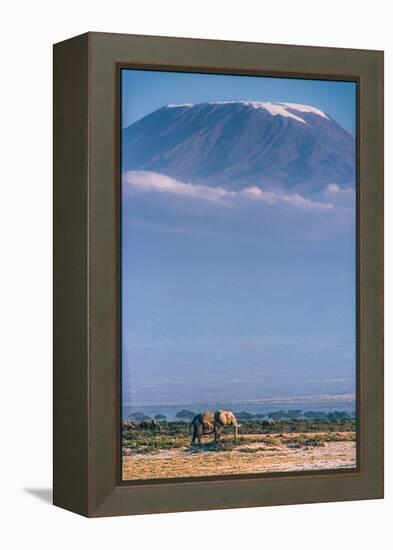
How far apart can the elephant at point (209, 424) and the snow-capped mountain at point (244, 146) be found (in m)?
1.55

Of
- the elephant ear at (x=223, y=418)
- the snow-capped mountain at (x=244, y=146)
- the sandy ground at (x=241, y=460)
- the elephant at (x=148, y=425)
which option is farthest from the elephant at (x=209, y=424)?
the snow-capped mountain at (x=244, y=146)

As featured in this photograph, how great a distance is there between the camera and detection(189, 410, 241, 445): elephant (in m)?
11.8

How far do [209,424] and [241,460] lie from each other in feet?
1.20

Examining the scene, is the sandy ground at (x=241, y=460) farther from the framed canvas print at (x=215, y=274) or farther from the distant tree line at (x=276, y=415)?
the distant tree line at (x=276, y=415)

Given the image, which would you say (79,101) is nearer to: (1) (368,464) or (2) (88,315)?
(2) (88,315)

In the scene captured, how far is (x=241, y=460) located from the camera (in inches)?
471

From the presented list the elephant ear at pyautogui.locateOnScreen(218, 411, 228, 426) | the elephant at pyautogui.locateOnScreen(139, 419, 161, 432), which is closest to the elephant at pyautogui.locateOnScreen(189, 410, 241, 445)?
the elephant ear at pyautogui.locateOnScreen(218, 411, 228, 426)

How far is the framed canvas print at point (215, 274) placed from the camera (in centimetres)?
1157

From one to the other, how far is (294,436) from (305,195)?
5.48 ft

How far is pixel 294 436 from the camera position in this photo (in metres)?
12.1

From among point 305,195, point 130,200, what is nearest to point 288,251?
point 305,195

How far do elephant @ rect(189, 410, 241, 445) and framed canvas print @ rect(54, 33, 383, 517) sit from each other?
12mm

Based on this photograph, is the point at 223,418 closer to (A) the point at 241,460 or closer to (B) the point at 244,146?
(A) the point at 241,460

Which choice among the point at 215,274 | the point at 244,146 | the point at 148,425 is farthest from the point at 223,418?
the point at 244,146
